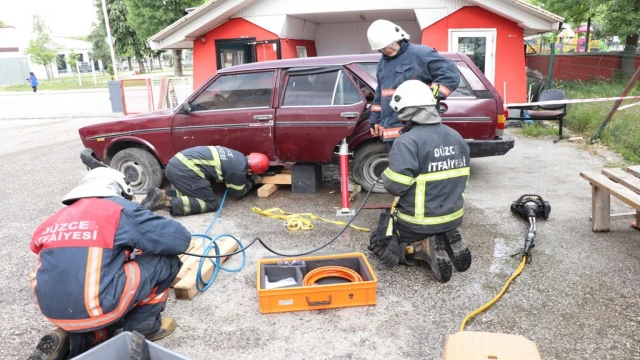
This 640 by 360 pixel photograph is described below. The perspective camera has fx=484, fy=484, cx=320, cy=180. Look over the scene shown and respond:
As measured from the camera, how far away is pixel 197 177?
18.3 ft

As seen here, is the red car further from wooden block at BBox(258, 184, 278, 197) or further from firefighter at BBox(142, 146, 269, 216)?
firefighter at BBox(142, 146, 269, 216)

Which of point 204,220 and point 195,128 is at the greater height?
point 195,128

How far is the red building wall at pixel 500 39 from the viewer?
1103cm

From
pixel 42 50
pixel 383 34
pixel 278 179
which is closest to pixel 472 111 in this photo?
pixel 383 34

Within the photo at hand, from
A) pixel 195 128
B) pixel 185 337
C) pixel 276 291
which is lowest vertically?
pixel 185 337

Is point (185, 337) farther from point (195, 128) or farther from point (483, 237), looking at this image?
point (195, 128)

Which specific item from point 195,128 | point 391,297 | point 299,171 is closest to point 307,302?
point 391,297

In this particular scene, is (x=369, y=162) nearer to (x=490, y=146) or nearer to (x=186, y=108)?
(x=490, y=146)

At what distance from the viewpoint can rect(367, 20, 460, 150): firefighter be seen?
4785 millimetres

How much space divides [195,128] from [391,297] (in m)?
3.73

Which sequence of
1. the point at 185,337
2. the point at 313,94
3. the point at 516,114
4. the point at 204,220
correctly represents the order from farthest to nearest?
the point at 516,114
the point at 313,94
the point at 204,220
the point at 185,337

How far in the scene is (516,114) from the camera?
436 inches

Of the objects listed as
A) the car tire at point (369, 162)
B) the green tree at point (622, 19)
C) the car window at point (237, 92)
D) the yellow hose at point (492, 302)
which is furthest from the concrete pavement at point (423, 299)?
the green tree at point (622, 19)

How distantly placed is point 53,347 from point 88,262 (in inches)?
25.0
